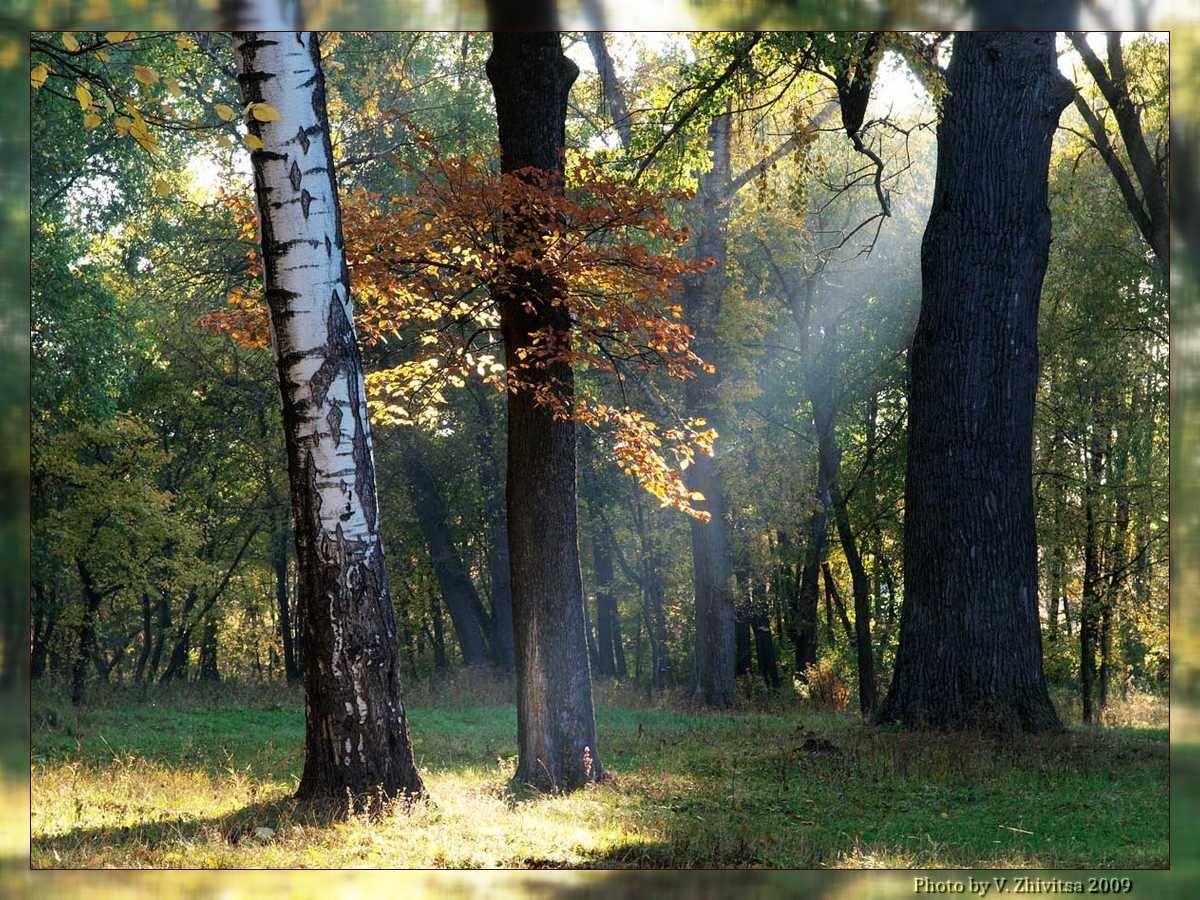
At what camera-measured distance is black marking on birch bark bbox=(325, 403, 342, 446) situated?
4.69 meters

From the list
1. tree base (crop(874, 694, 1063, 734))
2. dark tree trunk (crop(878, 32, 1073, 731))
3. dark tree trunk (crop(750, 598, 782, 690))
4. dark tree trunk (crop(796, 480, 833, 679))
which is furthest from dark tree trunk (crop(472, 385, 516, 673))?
tree base (crop(874, 694, 1063, 734))

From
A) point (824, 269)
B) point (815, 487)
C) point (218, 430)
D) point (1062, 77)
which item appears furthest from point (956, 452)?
point (218, 430)

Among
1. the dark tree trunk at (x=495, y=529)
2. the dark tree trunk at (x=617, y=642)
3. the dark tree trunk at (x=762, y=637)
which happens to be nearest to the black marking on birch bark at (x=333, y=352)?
the dark tree trunk at (x=495, y=529)

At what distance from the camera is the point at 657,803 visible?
213 inches

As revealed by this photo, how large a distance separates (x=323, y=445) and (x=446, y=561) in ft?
34.5

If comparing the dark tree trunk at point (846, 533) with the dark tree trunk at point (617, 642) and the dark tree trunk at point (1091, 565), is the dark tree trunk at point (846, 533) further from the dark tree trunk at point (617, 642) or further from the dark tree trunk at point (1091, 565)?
the dark tree trunk at point (617, 642)

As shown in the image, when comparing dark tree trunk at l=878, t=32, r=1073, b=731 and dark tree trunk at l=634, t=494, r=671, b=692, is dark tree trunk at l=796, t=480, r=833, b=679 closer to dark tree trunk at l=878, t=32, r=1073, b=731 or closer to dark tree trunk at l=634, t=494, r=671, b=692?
dark tree trunk at l=634, t=494, r=671, b=692

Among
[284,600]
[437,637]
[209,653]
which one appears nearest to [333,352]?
[284,600]

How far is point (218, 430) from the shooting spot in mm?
12766

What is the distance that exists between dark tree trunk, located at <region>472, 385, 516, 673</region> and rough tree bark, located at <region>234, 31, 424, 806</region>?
6.98 meters

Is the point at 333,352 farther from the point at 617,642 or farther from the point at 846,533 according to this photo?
the point at 617,642

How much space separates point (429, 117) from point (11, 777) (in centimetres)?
840

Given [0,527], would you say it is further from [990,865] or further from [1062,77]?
[1062,77]

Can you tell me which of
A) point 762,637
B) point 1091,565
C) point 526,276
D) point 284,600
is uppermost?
point 526,276
